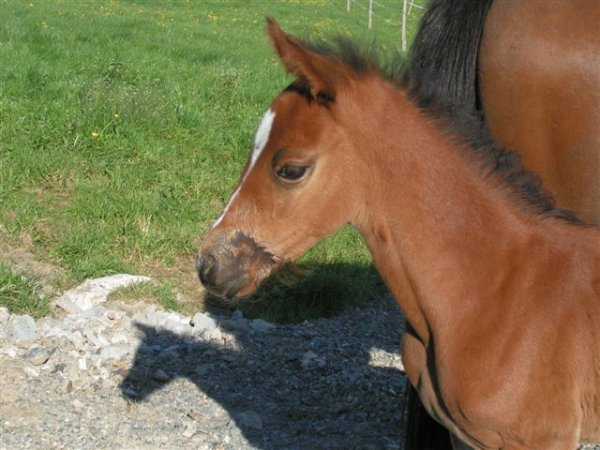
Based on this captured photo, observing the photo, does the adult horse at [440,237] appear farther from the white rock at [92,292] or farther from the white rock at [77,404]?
the white rock at [92,292]

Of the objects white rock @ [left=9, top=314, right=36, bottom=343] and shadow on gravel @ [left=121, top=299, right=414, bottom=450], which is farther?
white rock @ [left=9, top=314, right=36, bottom=343]

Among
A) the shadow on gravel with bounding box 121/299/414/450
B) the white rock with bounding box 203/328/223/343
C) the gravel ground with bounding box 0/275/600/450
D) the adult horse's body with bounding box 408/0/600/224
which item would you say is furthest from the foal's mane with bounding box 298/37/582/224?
the white rock with bounding box 203/328/223/343

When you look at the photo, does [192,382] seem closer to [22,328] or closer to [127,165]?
[22,328]

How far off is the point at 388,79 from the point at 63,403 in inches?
92.4

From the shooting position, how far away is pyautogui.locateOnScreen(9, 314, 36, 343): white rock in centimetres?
489

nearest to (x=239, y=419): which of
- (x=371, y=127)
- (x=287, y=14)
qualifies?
(x=371, y=127)

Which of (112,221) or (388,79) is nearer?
(388,79)

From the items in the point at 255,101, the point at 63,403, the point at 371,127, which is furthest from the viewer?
the point at 255,101

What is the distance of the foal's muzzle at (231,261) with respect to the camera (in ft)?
9.70

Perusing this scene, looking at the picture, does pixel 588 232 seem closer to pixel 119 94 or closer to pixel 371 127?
pixel 371 127

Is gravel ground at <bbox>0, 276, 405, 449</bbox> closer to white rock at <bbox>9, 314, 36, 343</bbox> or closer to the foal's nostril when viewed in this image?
white rock at <bbox>9, 314, 36, 343</bbox>

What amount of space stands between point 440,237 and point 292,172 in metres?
0.51

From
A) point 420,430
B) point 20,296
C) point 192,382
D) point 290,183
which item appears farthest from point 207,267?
point 20,296

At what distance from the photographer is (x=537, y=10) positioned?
3.70 metres
